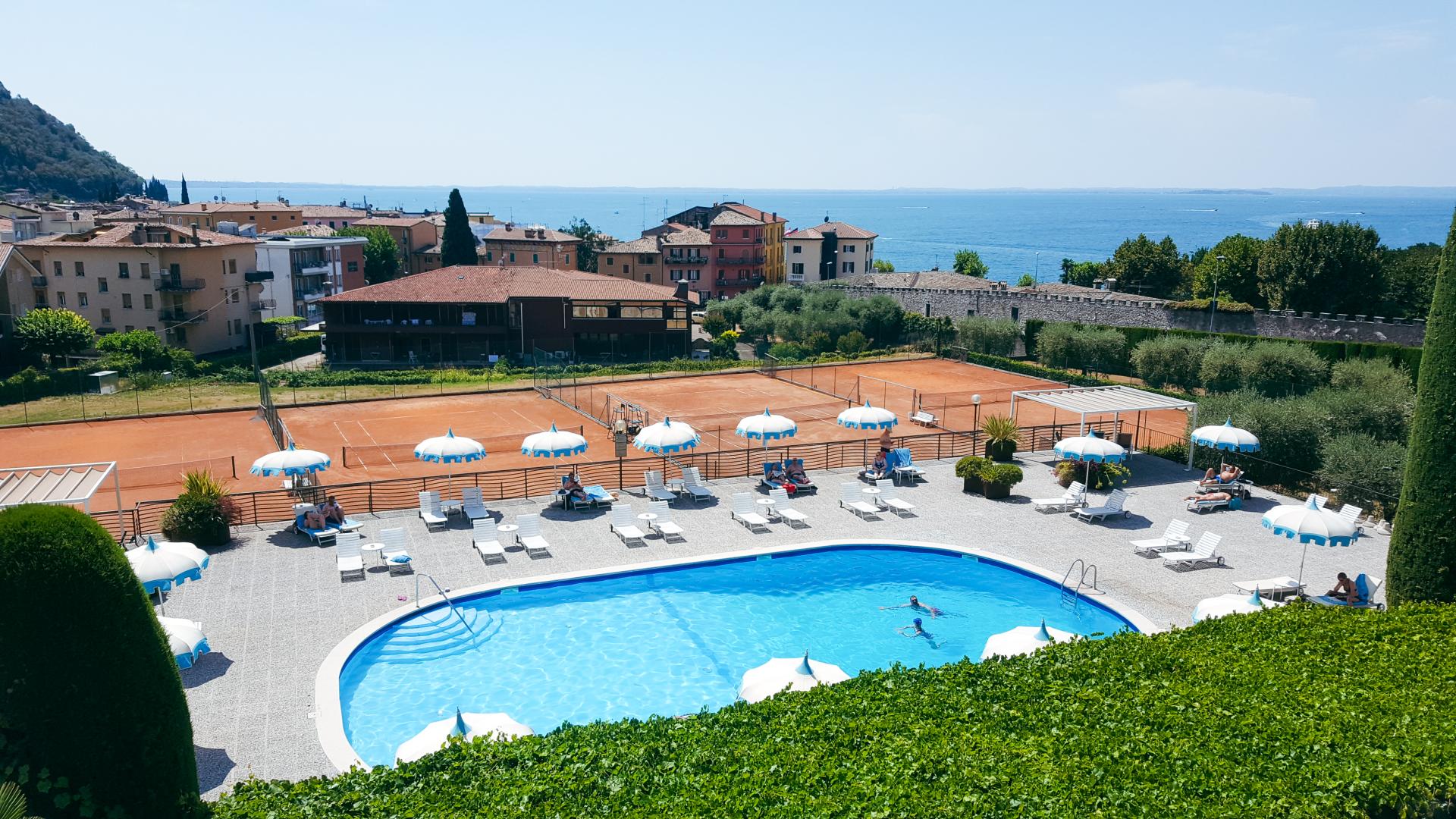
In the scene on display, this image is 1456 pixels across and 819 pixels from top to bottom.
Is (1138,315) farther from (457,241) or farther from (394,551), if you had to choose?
(457,241)

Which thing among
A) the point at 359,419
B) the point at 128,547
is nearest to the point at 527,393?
the point at 359,419

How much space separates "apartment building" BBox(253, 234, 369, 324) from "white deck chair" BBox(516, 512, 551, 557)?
54140mm

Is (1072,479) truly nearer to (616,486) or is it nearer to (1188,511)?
(1188,511)

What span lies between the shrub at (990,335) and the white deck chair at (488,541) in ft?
139

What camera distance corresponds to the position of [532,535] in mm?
22438

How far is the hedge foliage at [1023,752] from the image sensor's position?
9031 mm

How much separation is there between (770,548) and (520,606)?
600 centimetres

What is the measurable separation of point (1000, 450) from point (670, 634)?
15220 millimetres

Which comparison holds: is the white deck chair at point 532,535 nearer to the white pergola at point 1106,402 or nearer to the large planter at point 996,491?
the large planter at point 996,491

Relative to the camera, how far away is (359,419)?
4200cm

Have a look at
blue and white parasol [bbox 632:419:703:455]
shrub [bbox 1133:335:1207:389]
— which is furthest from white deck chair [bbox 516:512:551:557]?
shrub [bbox 1133:335:1207:389]

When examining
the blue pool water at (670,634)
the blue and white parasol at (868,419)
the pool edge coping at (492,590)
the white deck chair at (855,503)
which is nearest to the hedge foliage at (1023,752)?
the pool edge coping at (492,590)

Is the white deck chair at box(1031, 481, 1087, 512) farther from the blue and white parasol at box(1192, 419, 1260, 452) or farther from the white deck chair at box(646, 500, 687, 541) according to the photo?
the white deck chair at box(646, 500, 687, 541)

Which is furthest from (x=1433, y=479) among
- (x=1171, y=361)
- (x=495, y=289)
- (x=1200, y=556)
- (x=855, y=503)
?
(x=495, y=289)
